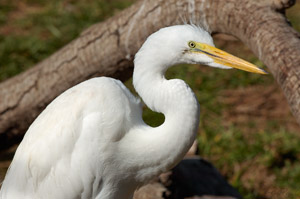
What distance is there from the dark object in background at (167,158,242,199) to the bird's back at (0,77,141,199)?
100cm

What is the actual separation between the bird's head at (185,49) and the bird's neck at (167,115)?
0.08 m

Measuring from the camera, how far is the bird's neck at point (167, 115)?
8.89 feet

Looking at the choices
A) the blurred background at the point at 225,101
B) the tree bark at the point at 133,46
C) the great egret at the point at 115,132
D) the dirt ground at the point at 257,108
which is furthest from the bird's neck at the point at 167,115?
the dirt ground at the point at 257,108

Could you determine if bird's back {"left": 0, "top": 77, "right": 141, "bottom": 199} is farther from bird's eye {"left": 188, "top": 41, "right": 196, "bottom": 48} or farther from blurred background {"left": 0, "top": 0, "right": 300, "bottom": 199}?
blurred background {"left": 0, "top": 0, "right": 300, "bottom": 199}

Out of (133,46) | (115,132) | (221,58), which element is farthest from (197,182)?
(221,58)

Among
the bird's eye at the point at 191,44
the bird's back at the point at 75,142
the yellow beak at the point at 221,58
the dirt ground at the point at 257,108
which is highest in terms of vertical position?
the bird's eye at the point at 191,44

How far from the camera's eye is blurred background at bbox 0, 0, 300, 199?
15.6 ft

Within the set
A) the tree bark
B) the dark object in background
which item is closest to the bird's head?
the tree bark

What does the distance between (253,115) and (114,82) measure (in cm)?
274

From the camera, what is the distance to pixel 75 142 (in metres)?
2.93

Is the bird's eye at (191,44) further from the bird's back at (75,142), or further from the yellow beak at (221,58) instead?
the bird's back at (75,142)

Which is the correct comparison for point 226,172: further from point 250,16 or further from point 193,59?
point 193,59

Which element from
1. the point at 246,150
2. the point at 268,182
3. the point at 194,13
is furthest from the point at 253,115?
the point at 194,13

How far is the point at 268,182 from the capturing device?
4664 mm
